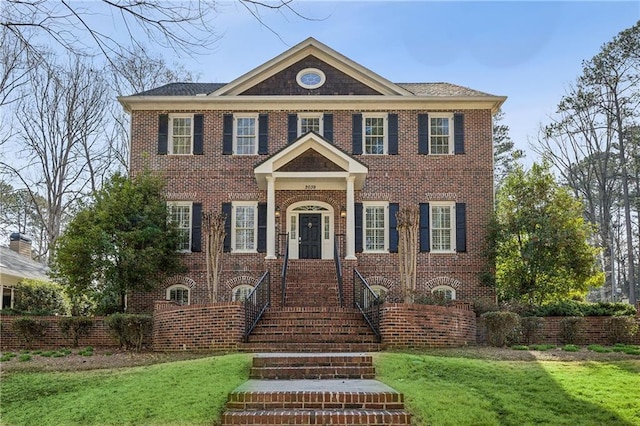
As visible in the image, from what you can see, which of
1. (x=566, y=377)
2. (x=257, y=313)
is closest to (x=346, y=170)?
(x=257, y=313)

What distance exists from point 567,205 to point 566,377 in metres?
11.6

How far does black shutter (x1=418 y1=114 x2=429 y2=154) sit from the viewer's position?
72.1 feet

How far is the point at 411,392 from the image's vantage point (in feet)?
30.0

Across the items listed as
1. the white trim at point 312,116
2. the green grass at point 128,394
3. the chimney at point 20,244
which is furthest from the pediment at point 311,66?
the chimney at point 20,244

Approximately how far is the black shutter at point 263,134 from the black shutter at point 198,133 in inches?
71.7

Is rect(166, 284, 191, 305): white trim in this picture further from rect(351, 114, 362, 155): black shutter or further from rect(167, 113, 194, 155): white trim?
rect(351, 114, 362, 155): black shutter

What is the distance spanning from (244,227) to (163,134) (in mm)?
3985

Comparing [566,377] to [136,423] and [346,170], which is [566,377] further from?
[346,170]

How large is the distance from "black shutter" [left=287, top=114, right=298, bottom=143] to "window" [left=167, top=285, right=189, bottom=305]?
568 centimetres

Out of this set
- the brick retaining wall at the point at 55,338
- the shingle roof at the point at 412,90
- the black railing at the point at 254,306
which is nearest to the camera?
the black railing at the point at 254,306

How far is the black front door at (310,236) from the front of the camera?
70.9 ft

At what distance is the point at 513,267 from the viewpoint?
68.6 ft

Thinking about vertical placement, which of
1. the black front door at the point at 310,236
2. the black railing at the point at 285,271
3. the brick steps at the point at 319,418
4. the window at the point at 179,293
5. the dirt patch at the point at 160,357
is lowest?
the brick steps at the point at 319,418

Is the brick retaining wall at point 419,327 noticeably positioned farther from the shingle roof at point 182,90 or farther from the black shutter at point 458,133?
the shingle roof at point 182,90
